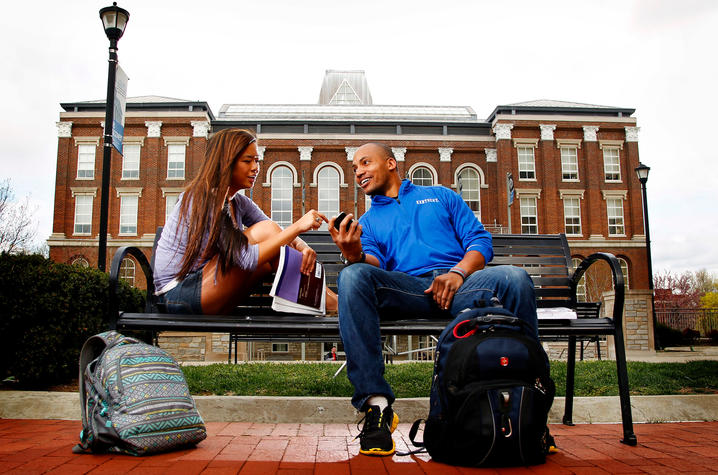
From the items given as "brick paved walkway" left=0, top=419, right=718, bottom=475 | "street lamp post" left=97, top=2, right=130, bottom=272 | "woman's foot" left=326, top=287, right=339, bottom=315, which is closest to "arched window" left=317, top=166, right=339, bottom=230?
"street lamp post" left=97, top=2, right=130, bottom=272

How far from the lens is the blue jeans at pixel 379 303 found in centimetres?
244

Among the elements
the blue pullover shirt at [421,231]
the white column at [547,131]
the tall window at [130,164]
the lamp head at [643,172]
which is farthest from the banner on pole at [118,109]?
the white column at [547,131]

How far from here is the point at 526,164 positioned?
31.8m

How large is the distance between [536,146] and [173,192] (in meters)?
21.7

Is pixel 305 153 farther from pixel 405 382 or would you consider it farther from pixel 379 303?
pixel 379 303

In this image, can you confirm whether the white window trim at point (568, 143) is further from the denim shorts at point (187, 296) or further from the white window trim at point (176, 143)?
the denim shorts at point (187, 296)

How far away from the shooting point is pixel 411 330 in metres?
2.75

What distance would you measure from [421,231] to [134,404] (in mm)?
1809

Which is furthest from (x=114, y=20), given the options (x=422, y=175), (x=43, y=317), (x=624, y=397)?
(x=422, y=175)

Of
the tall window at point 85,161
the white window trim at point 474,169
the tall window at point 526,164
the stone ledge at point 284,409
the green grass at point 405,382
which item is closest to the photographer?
the stone ledge at point 284,409

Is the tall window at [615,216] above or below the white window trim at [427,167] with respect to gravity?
below

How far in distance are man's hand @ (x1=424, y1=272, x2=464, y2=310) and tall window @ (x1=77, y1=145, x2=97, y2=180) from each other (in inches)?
1292

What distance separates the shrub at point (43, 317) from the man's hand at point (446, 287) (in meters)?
3.95

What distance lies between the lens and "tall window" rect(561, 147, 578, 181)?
1270 inches
